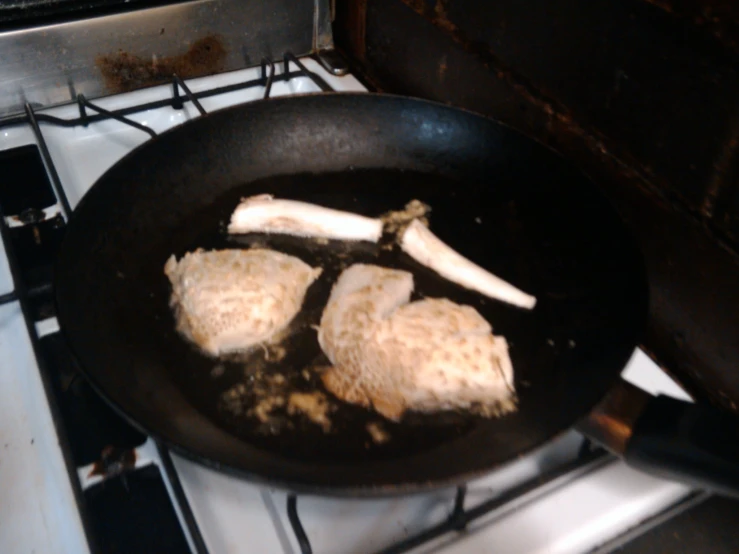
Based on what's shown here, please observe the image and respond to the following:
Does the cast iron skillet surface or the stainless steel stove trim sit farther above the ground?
the stainless steel stove trim

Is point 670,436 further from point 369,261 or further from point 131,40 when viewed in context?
point 131,40

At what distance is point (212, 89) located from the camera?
1109mm

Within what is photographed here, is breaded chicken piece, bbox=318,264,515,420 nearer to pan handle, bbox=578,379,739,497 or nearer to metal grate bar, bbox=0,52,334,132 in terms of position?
pan handle, bbox=578,379,739,497

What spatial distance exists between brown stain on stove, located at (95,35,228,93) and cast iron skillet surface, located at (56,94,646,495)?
0.95 ft

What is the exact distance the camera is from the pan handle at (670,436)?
20.3 inches

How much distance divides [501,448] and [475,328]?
0.16 metres

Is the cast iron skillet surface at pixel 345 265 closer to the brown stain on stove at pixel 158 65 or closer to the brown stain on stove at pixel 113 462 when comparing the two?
the brown stain on stove at pixel 113 462

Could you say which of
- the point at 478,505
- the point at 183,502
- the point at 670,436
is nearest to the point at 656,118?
the point at 670,436

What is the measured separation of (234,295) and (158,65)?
59 centimetres

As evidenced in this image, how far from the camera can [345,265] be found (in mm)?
818

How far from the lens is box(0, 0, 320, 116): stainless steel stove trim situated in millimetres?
1002

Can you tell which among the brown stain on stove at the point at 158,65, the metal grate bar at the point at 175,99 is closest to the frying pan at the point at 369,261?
the metal grate bar at the point at 175,99

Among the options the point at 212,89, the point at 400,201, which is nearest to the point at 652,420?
the point at 400,201

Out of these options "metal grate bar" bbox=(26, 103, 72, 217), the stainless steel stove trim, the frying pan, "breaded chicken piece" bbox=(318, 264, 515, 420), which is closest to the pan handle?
the frying pan
